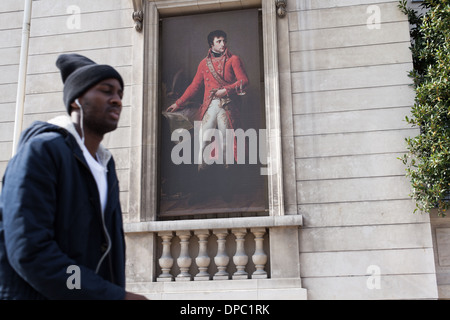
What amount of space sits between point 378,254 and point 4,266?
298 inches

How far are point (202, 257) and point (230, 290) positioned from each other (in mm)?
779

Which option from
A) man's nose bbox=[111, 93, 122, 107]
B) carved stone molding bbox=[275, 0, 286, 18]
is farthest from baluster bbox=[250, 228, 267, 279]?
man's nose bbox=[111, 93, 122, 107]

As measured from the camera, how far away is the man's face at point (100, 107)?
8.71 ft

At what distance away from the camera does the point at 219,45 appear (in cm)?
1037

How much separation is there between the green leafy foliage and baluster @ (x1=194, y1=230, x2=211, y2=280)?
12.5ft

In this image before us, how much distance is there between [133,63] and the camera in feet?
34.0

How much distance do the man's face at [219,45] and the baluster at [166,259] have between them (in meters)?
3.89

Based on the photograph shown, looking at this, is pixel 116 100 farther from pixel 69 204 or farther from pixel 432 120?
pixel 432 120

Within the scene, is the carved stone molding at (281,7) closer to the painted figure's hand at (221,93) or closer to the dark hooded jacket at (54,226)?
the painted figure's hand at (221,93)

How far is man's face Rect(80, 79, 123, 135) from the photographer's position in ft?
8.71
